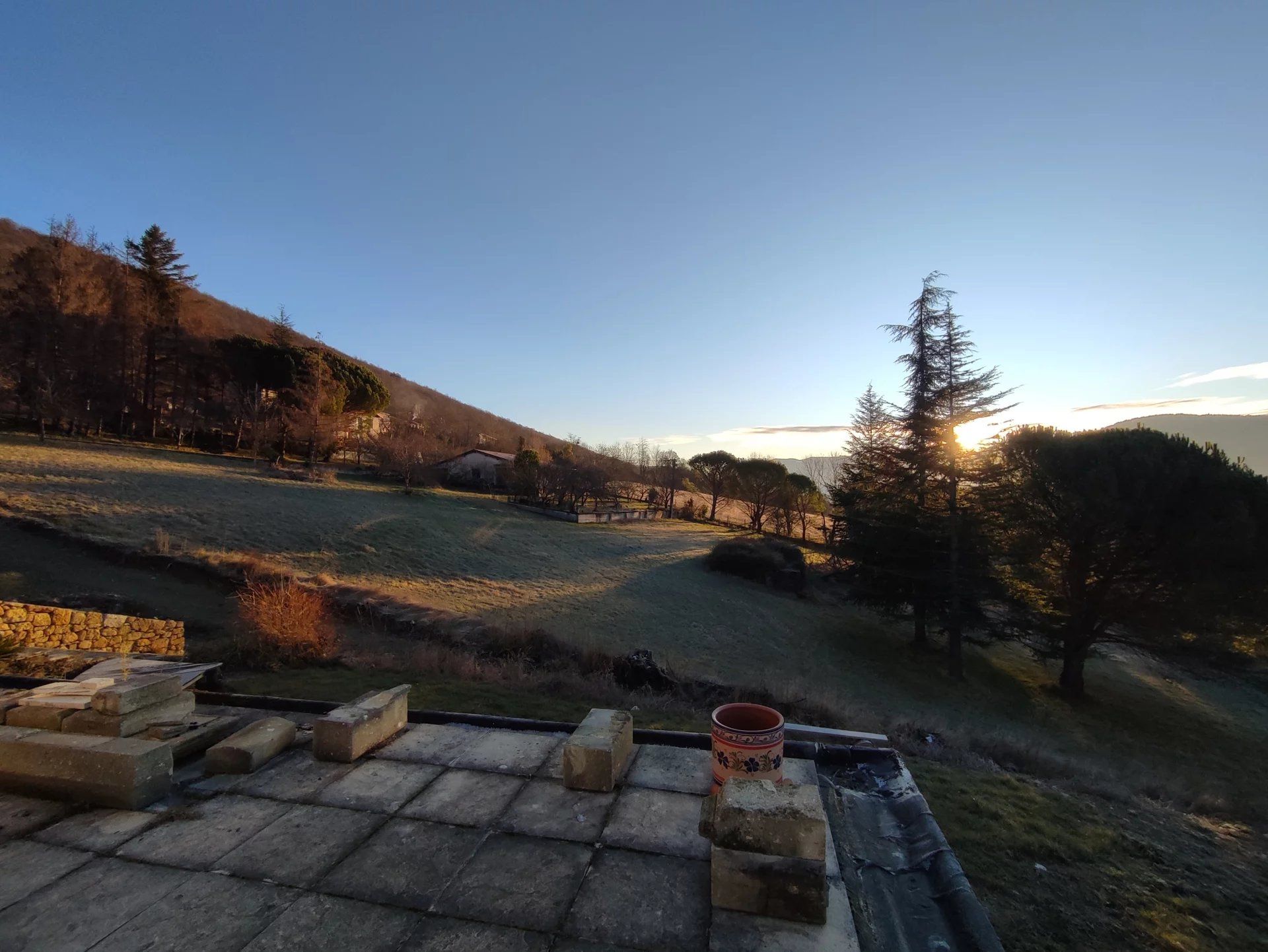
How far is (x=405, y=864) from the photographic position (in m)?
2.77

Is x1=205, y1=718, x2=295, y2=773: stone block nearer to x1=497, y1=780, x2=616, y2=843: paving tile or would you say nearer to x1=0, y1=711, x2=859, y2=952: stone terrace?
x1=0, y1=711, x2=859, y2=952: stone terrace

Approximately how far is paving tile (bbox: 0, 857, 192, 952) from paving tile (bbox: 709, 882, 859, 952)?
2571mm

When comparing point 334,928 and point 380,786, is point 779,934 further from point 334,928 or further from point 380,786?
point 380,786

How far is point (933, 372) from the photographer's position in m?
16.6

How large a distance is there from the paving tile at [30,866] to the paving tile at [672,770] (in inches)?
116

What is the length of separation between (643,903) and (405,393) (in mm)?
92712

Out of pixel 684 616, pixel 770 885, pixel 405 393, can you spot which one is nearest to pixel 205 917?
pixel 770 885

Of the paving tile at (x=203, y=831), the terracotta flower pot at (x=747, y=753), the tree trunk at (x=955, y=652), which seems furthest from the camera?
the tree trunk at (x=955, y=652)

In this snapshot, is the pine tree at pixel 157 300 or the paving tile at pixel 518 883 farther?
the pine tree at pixel 157 300

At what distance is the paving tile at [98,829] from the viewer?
2.87 m

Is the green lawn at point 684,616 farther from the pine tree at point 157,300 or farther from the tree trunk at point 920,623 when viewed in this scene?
the pine tree at point 157,300

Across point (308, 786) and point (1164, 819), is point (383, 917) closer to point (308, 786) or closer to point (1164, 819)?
point (308, 786)

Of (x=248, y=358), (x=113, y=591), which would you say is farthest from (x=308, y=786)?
(x=248, y=358)

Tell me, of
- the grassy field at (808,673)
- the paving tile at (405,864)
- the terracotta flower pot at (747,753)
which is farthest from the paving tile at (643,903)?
the grassy field at (808,673)
